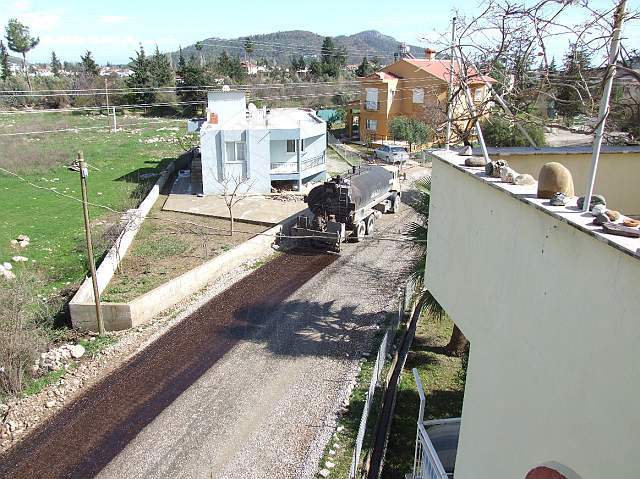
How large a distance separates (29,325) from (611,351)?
14.0 meters

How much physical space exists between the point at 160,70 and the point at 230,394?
2521 inches

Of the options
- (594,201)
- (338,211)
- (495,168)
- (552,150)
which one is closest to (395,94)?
(338,211)

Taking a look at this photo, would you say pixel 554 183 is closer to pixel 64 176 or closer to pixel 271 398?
pixel 271 398

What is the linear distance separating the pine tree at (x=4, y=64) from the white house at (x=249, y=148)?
61265mm

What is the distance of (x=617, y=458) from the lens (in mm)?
2598

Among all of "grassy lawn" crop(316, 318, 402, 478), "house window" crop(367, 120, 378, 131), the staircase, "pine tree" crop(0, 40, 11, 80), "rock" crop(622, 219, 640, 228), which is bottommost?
"grassy lawn" crop(316, 318, 402, 478)

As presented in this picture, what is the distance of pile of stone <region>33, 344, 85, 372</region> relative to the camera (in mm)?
12953

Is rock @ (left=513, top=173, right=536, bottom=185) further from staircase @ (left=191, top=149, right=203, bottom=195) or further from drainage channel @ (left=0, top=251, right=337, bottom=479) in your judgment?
staircase @ (left=191, top=149, right=203, bottom=195)

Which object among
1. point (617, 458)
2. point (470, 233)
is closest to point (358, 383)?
point (470, 233)

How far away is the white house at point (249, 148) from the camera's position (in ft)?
91.8

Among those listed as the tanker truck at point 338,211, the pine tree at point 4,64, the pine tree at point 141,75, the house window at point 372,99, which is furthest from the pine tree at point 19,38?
the tanker truck at point 338,211

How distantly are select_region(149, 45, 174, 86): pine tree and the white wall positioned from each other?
68.5 m

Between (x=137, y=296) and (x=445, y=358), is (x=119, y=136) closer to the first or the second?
(x=137, y=296)

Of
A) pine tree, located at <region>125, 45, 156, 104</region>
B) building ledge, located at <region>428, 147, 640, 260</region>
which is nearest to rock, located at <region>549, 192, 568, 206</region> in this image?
building ledge, located at <region>428, 147, 640, 260</region>
